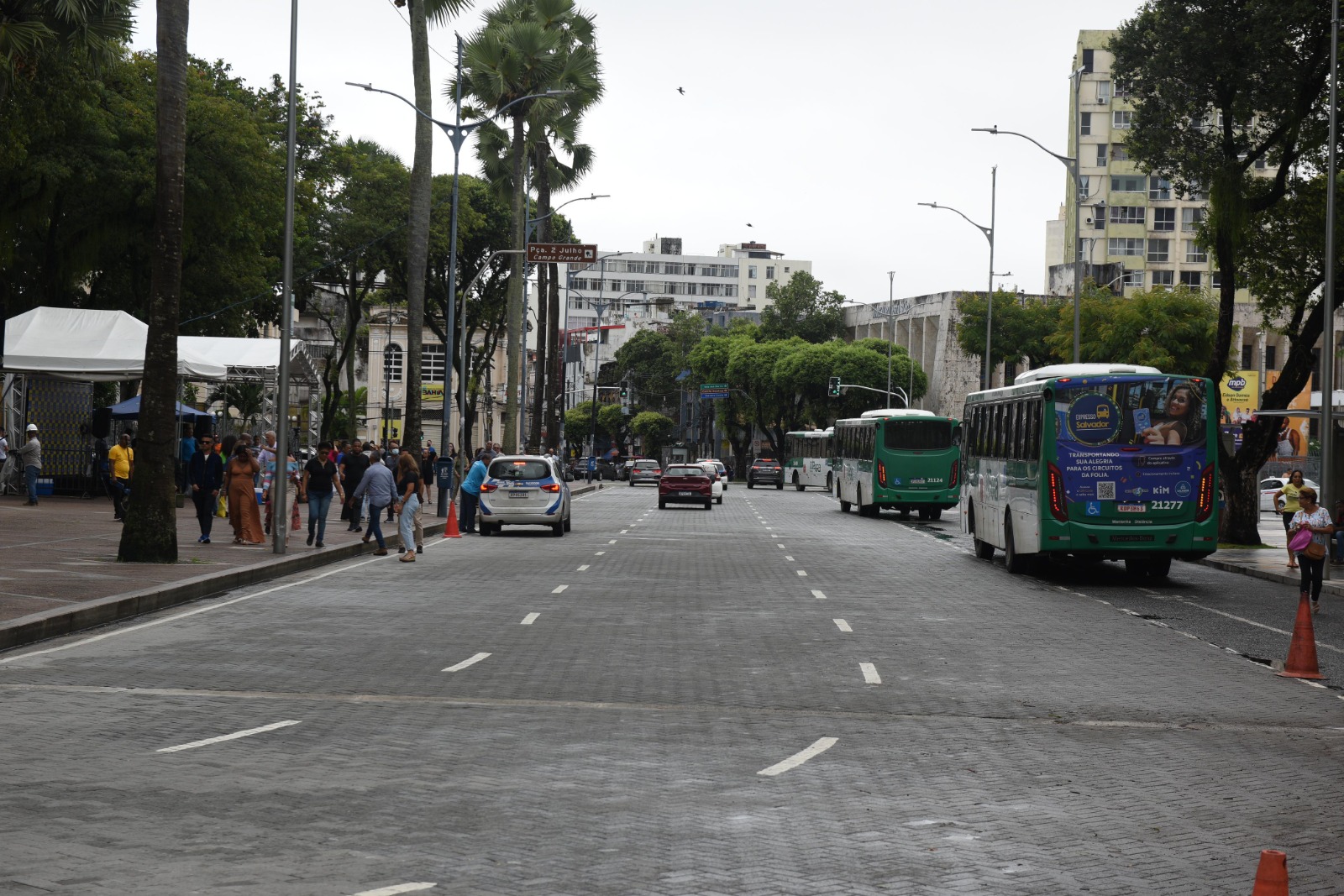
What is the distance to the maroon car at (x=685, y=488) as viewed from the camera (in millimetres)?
52562

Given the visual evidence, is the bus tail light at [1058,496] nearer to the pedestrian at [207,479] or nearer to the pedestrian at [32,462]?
the pedestrian at [207,479]

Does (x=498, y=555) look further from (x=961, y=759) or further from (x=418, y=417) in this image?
(x=961, y=759)

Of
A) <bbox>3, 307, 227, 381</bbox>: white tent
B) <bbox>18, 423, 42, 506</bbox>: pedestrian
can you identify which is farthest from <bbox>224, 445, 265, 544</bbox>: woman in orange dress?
<bbox>3, 307, 227, 381</bbox>: white tent

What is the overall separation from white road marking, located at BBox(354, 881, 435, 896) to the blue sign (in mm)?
18596

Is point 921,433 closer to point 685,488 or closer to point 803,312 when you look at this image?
point 685,488

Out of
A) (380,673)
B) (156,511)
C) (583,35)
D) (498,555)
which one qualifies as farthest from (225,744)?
(583,35)

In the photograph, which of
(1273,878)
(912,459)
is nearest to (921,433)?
(912,459)

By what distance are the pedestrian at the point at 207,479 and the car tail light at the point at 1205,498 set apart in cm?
1542

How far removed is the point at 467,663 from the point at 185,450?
2556 cm

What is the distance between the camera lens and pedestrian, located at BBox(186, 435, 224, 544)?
90.1ft

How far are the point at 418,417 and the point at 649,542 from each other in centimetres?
709

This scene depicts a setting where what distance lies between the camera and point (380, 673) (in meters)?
12.8

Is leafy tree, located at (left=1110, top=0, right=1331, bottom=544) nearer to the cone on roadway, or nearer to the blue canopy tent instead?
the cone on roadway

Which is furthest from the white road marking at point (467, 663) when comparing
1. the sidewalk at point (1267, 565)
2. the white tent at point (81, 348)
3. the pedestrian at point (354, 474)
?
the white tent at point (81, 348)
